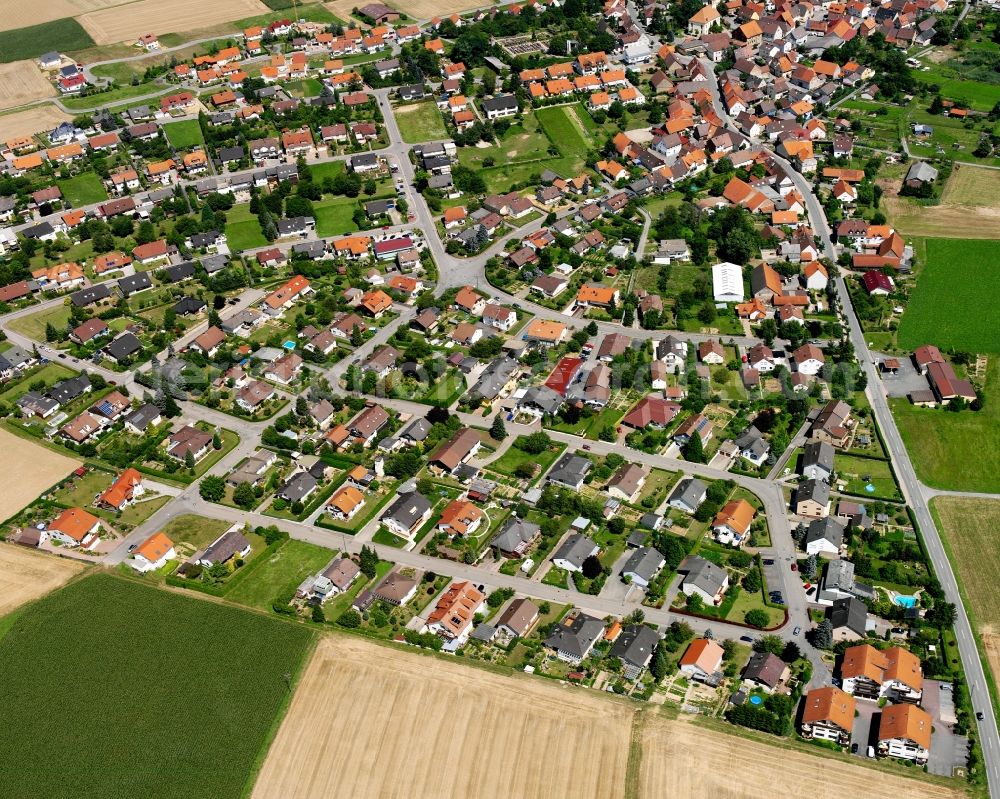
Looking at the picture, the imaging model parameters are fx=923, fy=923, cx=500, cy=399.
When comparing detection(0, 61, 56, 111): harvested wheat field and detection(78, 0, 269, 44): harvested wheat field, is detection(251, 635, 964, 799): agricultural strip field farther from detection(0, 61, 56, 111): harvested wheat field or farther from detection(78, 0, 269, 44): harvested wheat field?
detection(78, 0, 269, 44): harvested wheat field

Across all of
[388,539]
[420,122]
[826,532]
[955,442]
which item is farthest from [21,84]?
[955,442]

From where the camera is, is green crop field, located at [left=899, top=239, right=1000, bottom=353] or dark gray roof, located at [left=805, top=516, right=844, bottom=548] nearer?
dark gray roof, located at [left=805, top=516, right=844, bottom=548]

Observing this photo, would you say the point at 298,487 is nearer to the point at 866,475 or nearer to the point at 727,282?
the point at 866,475

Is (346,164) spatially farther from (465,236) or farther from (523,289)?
(523,289)

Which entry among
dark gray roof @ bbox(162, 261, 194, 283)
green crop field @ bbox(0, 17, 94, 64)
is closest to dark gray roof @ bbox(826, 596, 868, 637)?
dark gray roof @ bbox(162, 261, 194, 283)

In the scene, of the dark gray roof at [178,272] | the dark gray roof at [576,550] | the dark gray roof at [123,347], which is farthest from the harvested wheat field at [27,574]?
the dark gray roof at [178,272]

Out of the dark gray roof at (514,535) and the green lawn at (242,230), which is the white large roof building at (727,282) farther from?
the green lawn at (242,230)
